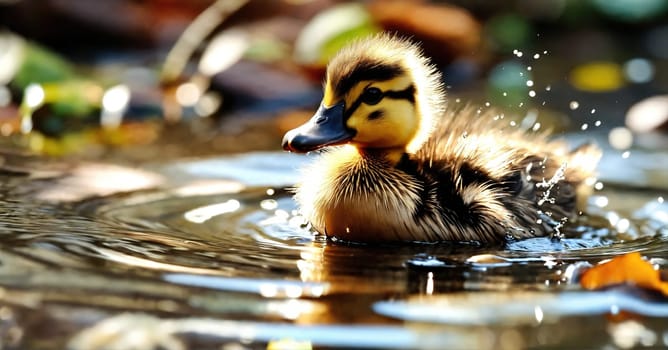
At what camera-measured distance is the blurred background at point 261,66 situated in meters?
6.54

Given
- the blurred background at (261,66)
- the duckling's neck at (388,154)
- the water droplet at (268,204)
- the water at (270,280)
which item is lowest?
the water at (270,280)

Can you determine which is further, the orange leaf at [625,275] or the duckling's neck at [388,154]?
the duckling's neck at [388,154]

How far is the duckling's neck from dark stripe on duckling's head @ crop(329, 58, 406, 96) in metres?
0.29

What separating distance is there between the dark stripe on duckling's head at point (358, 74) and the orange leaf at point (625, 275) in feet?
3.57

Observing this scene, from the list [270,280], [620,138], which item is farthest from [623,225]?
[620,138]

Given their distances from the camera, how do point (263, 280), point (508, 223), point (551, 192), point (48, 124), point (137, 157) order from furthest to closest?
point (48, 124)
point (137, 157)
point (551, 192)
point (508, 223)
point (263, 280)

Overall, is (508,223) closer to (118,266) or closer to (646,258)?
(646,258)

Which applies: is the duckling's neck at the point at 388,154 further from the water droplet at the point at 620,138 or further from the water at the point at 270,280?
the water droplet at the point at 620,138

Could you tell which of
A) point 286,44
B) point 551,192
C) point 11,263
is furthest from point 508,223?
point 286,44

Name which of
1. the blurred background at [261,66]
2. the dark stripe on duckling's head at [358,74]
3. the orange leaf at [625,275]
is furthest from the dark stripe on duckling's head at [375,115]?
the blurred background at [261,66]

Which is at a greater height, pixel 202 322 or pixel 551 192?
pixel 551 192

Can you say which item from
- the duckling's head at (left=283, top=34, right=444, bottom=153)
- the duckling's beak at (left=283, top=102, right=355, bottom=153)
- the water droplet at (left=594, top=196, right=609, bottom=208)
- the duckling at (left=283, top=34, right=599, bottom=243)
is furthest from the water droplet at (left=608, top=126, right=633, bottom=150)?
the duckling's beak at (left=283, top=102, right=355, bottom=153)

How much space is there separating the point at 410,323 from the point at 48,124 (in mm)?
4057

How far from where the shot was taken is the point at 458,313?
3.05 m
